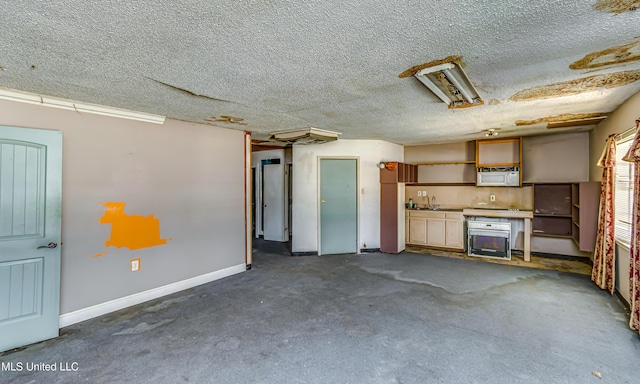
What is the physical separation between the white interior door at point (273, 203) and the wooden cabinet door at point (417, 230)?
3029 millimetres

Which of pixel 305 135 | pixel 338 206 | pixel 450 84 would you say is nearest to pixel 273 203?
pixel 338 206

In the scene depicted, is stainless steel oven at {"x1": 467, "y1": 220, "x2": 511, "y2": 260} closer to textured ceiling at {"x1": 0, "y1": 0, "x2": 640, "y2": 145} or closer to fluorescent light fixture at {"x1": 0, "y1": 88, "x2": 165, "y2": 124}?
textured ceiling at {"x1": 0, "y1": 0, "x2": 640, "y2": 145}

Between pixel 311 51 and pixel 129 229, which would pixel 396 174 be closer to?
pixel 311 51

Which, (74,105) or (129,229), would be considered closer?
(74,105)

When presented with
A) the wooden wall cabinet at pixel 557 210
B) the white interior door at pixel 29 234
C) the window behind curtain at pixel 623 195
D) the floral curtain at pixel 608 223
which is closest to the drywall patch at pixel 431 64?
the window behind curtain at pixel 623 195

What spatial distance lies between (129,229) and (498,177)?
621 centimetres

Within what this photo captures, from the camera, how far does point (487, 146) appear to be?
5.76 metres

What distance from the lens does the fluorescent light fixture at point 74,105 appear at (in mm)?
2619

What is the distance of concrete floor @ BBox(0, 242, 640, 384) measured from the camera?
2.10 m

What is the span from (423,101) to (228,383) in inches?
124

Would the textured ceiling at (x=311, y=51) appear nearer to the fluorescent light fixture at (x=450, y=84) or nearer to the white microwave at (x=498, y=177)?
the fluorescent light fixture at (x=450, y=84)

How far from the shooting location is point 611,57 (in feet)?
6.84

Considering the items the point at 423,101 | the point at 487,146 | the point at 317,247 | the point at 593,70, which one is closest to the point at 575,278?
the point at 487,146

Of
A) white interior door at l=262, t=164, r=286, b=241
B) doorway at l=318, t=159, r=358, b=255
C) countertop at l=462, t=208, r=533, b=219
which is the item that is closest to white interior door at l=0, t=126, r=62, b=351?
doorway at l=318, t=159, r=358, b=255
